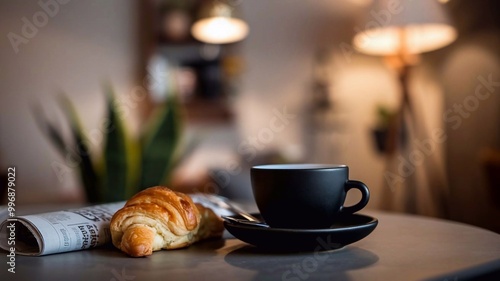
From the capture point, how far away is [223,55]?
133 inches

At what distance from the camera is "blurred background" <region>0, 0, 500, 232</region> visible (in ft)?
7.42

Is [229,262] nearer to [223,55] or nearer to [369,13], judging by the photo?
[369,13]

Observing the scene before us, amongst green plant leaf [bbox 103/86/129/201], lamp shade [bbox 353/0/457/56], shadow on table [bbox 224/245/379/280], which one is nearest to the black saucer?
shadow on table [bbox 224/245/379/280]

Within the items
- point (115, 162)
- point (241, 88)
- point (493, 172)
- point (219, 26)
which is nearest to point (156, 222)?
point (115, 162)

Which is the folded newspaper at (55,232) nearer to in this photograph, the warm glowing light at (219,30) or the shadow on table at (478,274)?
the shadow on table at (478,274)

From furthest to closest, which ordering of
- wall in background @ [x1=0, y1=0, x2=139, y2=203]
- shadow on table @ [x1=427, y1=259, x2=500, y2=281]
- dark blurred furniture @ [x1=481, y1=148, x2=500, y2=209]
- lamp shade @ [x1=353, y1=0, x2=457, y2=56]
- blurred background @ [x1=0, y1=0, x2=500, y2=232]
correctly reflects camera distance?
wall in background @ [x1=0, y1=0, x2=139, y2=203] → blurred background @ [x1=0, y1=0, x2=500, y2=232] → lamp shade @ [x1=353, y1=0, x2=457, y2=56] → dark blurred furniture @ [x1=481, y1=148, x2=500, y2=209] → shadow on table @ [x1=427, y1=259, x2=500, y2=281]

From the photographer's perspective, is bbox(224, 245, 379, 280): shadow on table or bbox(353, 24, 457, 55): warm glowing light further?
bbox(353, 24, 457, 55): warm glowing light

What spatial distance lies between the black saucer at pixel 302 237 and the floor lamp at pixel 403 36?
161cm

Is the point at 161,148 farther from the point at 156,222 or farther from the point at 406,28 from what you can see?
the point at 406,28

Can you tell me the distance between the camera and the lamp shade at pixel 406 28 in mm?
1996

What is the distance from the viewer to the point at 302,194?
1.91 feet

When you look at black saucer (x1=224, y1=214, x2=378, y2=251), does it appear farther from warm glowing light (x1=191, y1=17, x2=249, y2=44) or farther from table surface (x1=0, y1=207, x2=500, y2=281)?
warm glowing light (x1=191, y1=17, x2=249, y2=44)

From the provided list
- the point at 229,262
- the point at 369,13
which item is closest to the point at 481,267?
the point at 229,262

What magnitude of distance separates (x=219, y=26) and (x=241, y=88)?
0.42 meters
